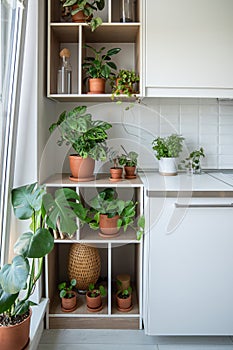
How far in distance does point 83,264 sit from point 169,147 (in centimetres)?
93

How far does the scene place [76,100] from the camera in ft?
7.54

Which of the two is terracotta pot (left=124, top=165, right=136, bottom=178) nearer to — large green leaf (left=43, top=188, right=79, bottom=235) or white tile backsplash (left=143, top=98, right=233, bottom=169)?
white tile backsplash (left=143, top=98, right=233, bottom=169)

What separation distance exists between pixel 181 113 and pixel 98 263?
1.18 meters

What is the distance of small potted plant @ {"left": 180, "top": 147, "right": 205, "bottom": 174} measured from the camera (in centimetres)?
231

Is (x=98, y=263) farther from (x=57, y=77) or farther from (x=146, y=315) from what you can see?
(x=57, y=77)

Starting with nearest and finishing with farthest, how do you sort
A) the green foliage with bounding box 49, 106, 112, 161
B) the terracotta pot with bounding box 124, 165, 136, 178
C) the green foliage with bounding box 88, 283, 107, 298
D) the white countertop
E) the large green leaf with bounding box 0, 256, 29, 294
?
the large green leaf with bounding box 0, 256, 29, 294
the white countertop
the green foliage with bounding box 49, 106, 112, 161
the green foliage with bounding box 88, 283, 107, 298
the terracotta pot with bounding box 124, 165, 136, 178

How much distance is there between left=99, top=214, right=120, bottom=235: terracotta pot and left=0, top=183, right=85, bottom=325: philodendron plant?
254 millimetres

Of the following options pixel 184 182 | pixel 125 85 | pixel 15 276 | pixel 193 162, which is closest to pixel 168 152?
pixel 193 162

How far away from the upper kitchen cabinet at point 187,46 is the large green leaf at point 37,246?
1063 mm

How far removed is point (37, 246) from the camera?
144 centimetres

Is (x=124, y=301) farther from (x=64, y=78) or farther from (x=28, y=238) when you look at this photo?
(x=64, y=78)

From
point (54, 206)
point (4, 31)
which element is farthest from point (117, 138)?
point (4, 31)

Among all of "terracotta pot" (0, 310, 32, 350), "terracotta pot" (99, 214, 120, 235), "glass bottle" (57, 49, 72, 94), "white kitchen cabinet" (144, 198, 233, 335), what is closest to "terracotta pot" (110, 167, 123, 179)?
"terracotta pot" (99, 214, 120, 235)

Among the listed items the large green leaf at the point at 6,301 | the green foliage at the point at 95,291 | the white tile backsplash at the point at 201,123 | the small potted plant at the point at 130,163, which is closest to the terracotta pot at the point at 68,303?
the green foliage at the point at 95,291
